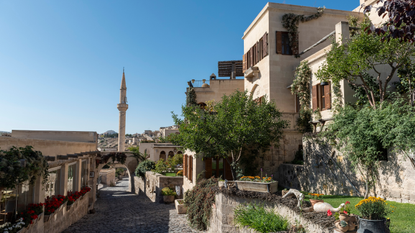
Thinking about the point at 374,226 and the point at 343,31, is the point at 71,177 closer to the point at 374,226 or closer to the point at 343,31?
the point at 374,226

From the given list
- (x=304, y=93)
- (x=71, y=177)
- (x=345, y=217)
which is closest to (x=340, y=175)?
(x=345, y=217)

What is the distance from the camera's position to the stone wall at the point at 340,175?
8.00 m

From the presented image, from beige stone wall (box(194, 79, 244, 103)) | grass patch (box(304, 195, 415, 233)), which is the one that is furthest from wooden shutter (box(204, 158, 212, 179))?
beige stone wall (box(194, 79, 244, 103))

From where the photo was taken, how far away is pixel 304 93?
15.4m

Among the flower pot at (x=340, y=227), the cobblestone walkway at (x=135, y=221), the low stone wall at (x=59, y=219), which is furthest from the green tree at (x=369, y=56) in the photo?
the low stone wall at (x=59, y=219)

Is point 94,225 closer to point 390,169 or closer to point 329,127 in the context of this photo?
point 329,127

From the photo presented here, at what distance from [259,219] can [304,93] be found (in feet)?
29.6

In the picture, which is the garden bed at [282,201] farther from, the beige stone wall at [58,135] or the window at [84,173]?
the beige stone wall at [58,135]

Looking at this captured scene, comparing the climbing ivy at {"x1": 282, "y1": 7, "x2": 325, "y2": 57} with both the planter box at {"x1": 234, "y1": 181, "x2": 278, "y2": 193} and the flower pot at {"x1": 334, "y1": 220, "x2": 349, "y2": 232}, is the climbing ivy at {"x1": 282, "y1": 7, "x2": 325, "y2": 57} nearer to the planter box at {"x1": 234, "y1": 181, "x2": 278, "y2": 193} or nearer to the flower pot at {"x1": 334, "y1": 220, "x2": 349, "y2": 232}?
the planter box at {"x1": 234, "y1": 181, "x2": 278, "y2": 193}

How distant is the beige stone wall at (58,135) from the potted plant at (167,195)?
252 inches

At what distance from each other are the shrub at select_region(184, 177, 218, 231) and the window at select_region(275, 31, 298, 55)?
358 inches

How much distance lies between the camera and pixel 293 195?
859 centimetres

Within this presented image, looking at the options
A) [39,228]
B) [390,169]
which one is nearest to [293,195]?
[390,169]

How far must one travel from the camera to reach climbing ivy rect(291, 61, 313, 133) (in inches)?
588
